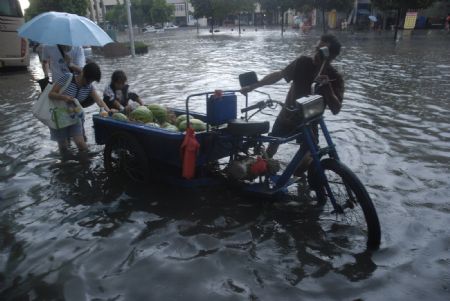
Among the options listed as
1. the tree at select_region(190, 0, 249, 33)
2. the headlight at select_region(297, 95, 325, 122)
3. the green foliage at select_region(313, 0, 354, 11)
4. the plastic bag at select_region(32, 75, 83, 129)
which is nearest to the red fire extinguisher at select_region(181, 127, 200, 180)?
the headlight at select_region(297, 95, 325, 122)

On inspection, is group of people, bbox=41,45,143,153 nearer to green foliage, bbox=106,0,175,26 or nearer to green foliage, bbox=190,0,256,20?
green foliage, bbox=190,0,256,20

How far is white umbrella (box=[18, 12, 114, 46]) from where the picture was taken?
17.8 feet

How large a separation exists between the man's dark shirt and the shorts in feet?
10.3

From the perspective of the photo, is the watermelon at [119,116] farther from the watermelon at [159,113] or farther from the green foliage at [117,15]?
the green foliage at [117,15]

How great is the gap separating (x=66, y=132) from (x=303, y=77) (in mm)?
3646

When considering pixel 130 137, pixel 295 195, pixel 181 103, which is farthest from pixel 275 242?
pixel 181 103

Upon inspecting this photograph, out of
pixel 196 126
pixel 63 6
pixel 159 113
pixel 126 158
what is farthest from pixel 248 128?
pixel 63 6

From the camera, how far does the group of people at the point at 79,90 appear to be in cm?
552

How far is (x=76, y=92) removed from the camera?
570cm

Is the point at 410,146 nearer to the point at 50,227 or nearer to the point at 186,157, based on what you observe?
the point at 186,157

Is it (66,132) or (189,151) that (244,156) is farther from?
(66,132)

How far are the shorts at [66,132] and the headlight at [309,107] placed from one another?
144 inches

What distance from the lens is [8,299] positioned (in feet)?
10.2

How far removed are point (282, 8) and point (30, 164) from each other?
4170 centimetres
